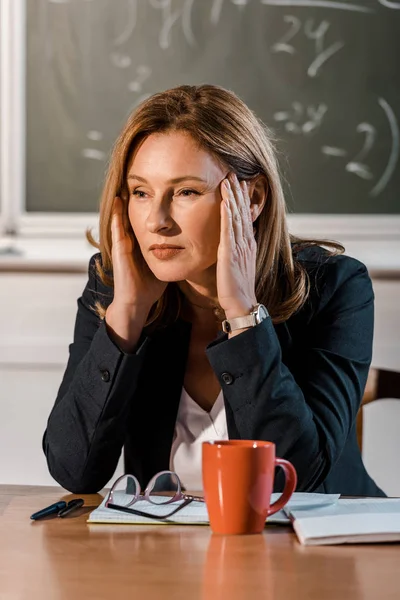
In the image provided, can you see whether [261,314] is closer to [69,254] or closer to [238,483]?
[238,483]

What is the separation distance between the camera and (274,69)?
2.28 metres

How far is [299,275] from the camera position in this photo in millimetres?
1621

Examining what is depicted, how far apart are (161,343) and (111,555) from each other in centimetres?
73

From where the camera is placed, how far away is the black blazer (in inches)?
52.4

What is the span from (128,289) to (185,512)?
54 centimetres

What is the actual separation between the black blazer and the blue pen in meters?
0.29

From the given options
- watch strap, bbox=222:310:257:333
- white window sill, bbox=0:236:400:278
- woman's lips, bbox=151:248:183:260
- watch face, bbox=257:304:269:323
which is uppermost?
woman's lips, bbox=151:248:183:260

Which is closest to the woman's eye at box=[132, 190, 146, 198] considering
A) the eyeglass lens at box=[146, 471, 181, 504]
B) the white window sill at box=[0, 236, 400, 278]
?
the eyeglass lens at box=[146, 471, 181, 504]

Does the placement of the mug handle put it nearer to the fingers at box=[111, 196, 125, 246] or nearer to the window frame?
the fingers at box=[111, 196, 125, 246]

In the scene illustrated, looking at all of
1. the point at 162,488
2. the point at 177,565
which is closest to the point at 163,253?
the point at 162,488

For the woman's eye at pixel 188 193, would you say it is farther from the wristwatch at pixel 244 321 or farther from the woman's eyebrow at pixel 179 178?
the wristwatch at pixel 244 321

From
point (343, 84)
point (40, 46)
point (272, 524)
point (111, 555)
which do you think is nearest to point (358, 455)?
point (272, 524)

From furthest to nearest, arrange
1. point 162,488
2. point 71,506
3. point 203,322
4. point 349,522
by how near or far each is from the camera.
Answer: point 203,322, point 162,488, point 71,506, point 349,522

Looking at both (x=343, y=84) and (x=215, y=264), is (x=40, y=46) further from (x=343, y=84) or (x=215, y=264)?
(x=215, y=264)
